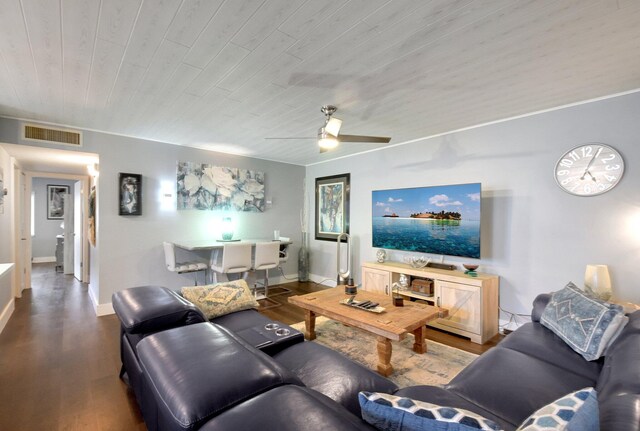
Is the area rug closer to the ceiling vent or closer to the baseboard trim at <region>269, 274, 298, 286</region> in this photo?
the baseboard trim at <region>269, 274, 298, 286</region>

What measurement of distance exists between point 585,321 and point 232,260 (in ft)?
12.6

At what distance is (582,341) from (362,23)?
7.80 feet

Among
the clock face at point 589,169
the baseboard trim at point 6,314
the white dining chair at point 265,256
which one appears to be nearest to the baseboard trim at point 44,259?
the baseboard trim at point 6,314

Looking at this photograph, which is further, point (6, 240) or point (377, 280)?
point (377, 280)

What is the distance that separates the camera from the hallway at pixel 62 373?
1.91 meters

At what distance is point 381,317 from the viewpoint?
8.39ft

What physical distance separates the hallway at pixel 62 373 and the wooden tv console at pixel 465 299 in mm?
3040

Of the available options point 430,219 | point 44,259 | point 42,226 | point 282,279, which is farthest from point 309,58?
point 44,259

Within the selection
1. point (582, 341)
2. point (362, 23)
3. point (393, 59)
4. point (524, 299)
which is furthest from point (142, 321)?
point (524, 299)

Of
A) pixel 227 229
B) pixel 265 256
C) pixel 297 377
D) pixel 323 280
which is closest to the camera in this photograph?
pixel 297 377

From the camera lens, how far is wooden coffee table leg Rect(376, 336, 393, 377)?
240cm

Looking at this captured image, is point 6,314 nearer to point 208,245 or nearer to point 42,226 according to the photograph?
point 208,245

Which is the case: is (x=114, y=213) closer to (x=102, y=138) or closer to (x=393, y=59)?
(x=102, y=138)

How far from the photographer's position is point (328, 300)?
3057mm
